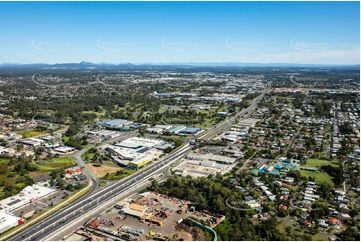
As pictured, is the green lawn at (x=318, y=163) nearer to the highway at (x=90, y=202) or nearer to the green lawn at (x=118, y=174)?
the highway at (x=90, y=202)

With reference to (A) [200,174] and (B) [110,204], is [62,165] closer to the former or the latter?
(B) [110,204]

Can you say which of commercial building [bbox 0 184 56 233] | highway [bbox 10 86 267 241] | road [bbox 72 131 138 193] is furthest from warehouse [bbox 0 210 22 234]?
road [bbox 72 131 138 193]

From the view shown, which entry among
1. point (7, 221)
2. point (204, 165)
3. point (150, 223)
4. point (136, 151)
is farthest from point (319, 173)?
point (7, 221)

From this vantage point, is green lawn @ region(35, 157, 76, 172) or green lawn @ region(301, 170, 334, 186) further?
green lawn @ region(35, 157, 76, 172)

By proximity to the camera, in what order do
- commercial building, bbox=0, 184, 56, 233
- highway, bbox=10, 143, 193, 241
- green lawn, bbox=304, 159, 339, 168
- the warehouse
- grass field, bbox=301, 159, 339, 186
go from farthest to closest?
green lawn, bbox=304, 159, 339, 168
grass field, bbox=301, 159, 339, 186
commercial building, bbox=0, 184, 56, 233
the warehouse
highway, bbox=10, 143, 193, 241

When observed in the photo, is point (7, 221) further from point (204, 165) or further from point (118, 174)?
point (204, 165)

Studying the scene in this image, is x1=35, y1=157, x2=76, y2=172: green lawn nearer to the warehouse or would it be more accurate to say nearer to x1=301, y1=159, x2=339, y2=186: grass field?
the warehouse

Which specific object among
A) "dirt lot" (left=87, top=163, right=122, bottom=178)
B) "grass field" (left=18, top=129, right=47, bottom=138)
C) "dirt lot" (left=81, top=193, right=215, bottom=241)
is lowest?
"dirt lot" (left=81, top=193, right=215, bottom=241)
